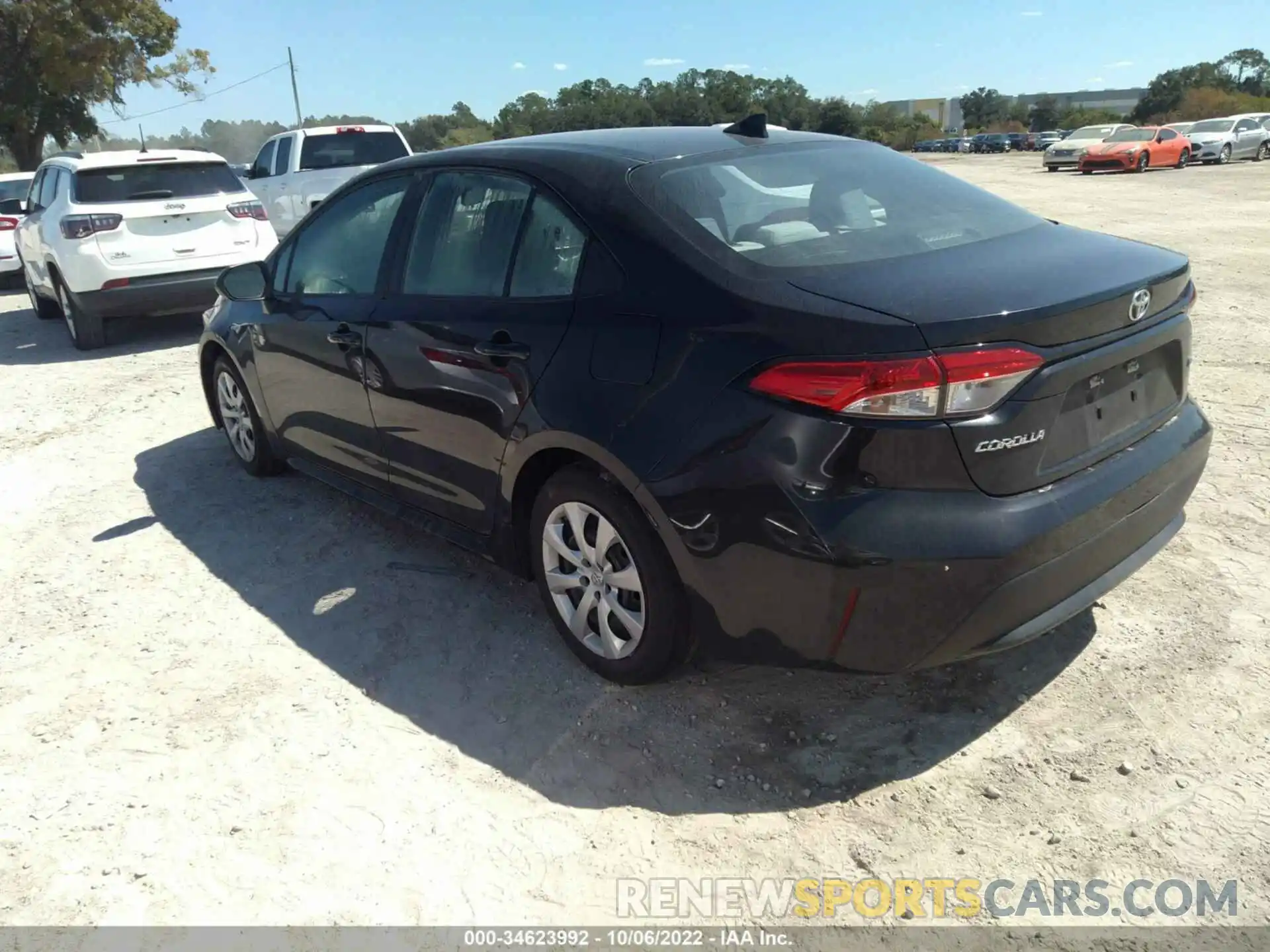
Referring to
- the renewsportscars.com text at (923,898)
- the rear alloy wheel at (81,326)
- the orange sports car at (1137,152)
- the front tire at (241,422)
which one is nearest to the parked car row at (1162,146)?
the orange sports car at (1137,152)

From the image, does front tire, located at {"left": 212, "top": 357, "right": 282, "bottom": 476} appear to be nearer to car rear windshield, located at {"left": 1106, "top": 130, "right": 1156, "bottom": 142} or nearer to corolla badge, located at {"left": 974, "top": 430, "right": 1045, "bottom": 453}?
corolla badge, located at {"left": 974, "top": 430, "right": 1045, "bottom": 453}

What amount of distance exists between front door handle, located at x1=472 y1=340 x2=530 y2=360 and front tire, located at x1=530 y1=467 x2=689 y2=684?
0.41 metres

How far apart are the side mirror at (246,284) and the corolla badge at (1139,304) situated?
380 centimetres

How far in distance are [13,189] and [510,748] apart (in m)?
14.7

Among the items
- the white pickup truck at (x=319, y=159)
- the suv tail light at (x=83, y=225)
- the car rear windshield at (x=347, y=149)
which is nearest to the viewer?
the suv tail light at (x=83, y=225)

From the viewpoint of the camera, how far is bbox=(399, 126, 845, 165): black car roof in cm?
317

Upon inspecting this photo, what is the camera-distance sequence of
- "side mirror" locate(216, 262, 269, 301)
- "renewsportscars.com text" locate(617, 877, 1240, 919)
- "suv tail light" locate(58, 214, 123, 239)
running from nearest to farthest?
"renewsportscars.com text" locate(617, 877, 1240, 919)
"side mirror" locate(216, 262, 269, 301)
"suv tail light" locate(58, 214, 123, 239)

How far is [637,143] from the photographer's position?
3.30m

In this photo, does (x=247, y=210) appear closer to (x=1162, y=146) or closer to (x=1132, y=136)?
(x=1162, y=146)

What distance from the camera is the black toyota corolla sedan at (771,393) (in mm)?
2350

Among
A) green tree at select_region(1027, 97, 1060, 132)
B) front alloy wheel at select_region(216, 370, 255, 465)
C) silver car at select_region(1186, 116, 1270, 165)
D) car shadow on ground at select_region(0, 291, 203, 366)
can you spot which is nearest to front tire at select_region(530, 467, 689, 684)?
front alloy wheel at select_region(216, 370, 255, 465)

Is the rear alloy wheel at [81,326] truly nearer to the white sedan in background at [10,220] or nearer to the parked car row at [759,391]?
the white sedan in background at [10,220]

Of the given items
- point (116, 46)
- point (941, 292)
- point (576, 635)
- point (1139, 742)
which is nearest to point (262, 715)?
point (576, 635)

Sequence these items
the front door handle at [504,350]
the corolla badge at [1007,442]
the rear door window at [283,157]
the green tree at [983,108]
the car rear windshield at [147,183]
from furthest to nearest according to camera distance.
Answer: the green tree at [983,108] → the rear door window at [283,157] → the car rear windshield at [147,183] → the front door handle at [504,350] → the corolla badge at [1007,442]
